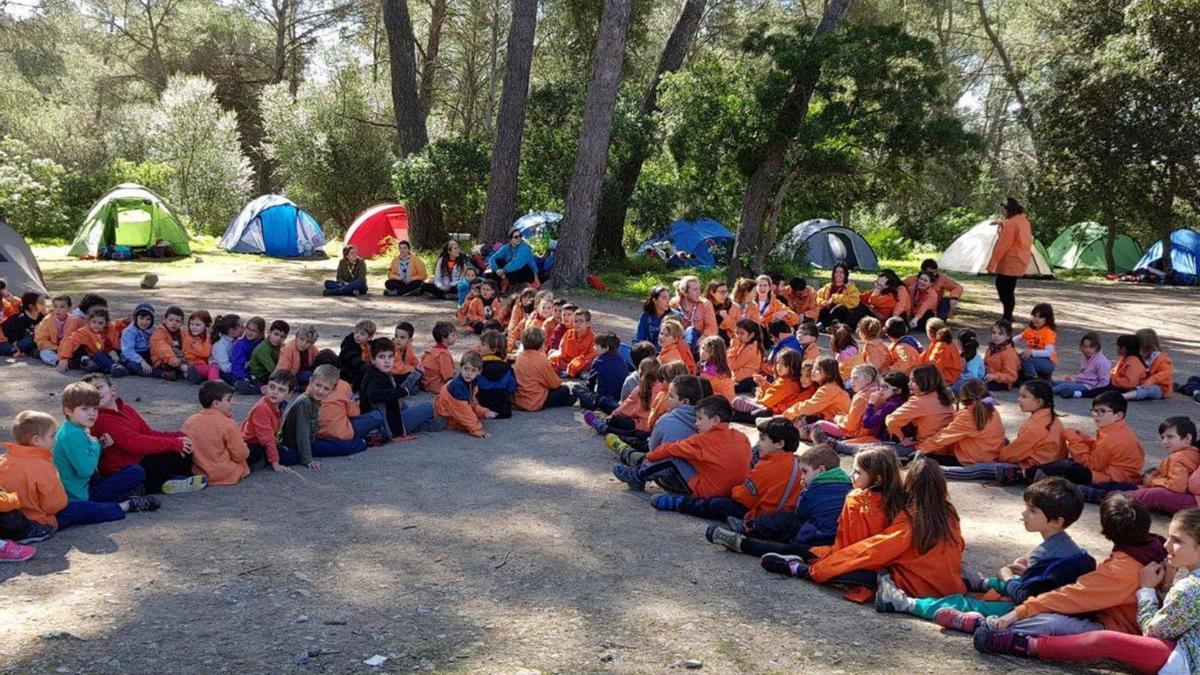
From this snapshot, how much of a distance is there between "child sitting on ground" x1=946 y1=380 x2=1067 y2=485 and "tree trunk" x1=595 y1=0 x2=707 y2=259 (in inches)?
476

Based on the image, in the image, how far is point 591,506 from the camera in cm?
628

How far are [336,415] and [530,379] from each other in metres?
2.25

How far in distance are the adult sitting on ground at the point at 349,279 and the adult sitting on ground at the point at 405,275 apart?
43 cm

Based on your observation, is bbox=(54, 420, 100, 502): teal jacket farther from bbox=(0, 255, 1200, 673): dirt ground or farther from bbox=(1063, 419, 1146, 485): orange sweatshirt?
bbox=(1063, 419, 1146, 485): orange sweatshirt

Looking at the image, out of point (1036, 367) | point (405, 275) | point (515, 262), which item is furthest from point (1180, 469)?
point (405, 275)

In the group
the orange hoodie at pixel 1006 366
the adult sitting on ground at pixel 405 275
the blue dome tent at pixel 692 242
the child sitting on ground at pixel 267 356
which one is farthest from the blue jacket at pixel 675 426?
the blue dome tent at pixel 692 242

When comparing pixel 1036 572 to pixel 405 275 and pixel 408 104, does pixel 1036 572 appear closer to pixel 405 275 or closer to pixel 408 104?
pixel 405 275

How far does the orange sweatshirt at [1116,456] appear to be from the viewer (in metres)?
6.74

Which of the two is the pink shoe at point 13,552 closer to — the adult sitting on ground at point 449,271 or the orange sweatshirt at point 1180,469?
the orange sweatshirt at point 1180,469

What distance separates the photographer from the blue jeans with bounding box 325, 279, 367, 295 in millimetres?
15453

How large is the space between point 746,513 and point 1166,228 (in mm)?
20105

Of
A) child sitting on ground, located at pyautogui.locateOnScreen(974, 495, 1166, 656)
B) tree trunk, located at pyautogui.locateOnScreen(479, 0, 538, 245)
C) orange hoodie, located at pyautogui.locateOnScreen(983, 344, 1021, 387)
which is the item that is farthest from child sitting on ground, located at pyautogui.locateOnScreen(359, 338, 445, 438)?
tree trunk, located at pyautogui.locateOnScreen(479, 0, 538, 245)

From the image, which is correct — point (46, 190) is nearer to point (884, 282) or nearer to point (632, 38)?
point (632, 38)

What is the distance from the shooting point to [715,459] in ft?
20.5
